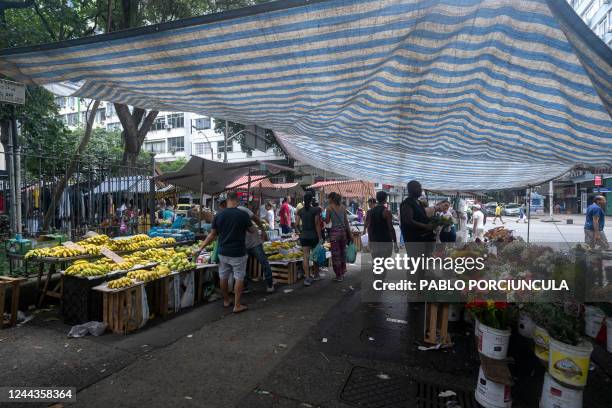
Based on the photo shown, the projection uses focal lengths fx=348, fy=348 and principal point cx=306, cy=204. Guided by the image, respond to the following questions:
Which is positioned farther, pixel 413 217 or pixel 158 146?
pixel 158 146

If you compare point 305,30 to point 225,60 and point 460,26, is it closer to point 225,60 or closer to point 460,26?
point 225,60

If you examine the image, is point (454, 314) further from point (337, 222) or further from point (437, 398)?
point (337, 222)

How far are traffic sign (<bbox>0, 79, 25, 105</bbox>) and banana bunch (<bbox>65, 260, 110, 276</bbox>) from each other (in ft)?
9.85

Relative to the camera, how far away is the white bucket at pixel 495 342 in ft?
10.4

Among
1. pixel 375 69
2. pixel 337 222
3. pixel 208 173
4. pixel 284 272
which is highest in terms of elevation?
pixel 375 69

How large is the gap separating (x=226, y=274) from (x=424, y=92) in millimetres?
3980

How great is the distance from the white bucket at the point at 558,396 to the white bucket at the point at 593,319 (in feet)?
7.05

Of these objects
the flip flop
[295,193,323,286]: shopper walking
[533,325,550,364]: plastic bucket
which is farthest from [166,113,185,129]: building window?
[533,325,550,364]: plastic bucket

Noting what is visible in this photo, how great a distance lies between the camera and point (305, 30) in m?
2.45

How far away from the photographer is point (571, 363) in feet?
8.96

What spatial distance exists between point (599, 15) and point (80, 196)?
3931 cm

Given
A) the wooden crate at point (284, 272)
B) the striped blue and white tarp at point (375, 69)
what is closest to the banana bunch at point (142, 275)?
the striped blue and white tarp at point (375, 69)

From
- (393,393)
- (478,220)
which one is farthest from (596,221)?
(393,393)

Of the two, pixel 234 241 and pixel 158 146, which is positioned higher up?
pixel 158 146
